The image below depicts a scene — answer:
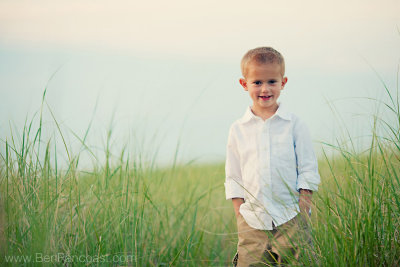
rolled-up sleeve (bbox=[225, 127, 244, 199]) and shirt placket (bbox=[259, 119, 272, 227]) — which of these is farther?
rolled-up sleeve (bbox=[225, 127, 244, 199])

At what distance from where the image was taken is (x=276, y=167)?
2.56 metres

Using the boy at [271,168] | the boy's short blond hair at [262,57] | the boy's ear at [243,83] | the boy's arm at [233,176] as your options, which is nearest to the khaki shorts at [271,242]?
the boy at [271,168]

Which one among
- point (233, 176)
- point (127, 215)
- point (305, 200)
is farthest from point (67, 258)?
point (305, 200)

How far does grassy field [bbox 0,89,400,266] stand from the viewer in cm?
220

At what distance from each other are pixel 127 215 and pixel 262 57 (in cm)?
126

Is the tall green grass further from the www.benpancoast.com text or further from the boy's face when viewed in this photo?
the www.benpancoast.com text

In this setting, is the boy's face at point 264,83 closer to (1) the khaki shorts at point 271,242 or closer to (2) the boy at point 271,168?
(2) the boy at point 271,168

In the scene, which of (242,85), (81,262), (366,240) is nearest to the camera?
(366,240)

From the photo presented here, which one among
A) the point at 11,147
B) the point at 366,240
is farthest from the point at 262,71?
the point at 11,147

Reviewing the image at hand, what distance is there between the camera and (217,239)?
3941 millimetres

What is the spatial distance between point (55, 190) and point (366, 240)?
1830mm

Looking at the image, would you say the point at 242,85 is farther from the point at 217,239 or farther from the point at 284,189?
the point at 217,239

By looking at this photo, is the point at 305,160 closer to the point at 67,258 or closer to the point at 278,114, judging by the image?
the point at 278,114

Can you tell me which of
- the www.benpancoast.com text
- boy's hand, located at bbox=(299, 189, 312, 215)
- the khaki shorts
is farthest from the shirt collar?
the www.benpancoast.com text
